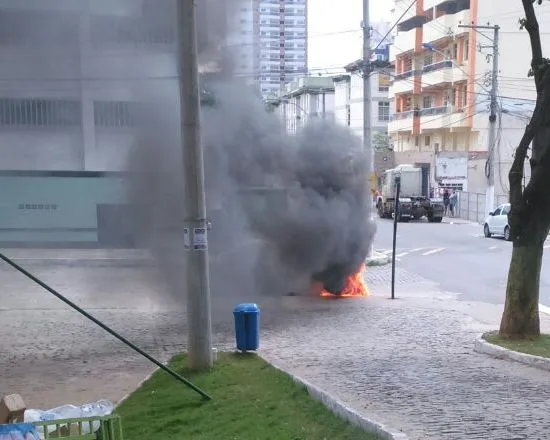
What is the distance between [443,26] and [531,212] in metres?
36.5

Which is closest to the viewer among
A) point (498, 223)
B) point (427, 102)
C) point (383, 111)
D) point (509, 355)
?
point (509, 355)

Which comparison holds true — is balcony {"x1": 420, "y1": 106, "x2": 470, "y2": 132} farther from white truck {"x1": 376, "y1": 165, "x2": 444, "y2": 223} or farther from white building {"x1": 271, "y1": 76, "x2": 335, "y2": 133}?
Result: white building {"x1": 271, "y1": 76, "x2": 335, "y2": 133}

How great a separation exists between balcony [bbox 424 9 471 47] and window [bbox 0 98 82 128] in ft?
106

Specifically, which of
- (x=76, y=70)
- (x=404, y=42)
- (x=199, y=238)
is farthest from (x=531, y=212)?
(x=404, y=42)

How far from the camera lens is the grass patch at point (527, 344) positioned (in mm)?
6996

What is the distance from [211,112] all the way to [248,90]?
0.90m

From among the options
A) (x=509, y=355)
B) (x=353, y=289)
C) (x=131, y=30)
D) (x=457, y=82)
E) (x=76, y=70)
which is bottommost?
(x=353, y=289)

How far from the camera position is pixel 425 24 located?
43.4 metres

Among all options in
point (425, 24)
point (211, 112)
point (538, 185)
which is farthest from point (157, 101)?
point (425, 24)

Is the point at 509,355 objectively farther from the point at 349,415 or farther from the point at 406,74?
the point at 406,74

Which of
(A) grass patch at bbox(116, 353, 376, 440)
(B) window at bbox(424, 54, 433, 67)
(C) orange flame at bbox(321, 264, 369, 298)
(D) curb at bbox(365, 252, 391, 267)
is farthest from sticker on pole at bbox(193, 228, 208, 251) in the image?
(B) window at bbox(424, 54, 433, 67)

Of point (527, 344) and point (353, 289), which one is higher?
point (527, 344)

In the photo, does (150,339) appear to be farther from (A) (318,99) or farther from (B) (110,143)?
(A) (318,99)

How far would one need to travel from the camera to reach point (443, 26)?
40.7 meters
